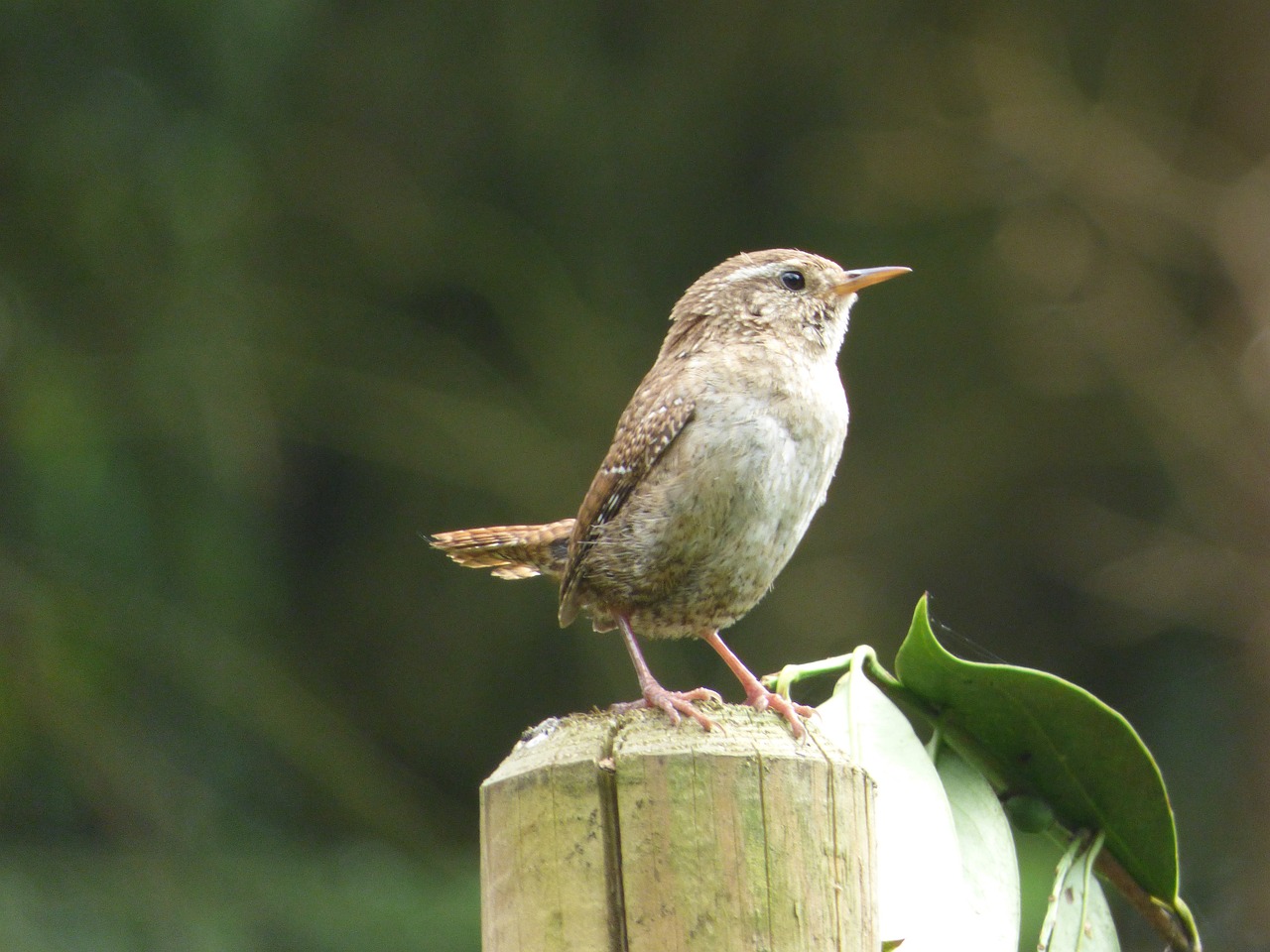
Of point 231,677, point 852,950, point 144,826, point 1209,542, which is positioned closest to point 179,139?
point 231,677

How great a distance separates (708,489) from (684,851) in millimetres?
1094

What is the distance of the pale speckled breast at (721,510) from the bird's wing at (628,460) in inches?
0.9

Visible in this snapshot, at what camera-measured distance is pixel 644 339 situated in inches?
211

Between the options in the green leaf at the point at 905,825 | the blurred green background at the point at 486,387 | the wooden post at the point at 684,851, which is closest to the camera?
the wooden post at the point at 684,851

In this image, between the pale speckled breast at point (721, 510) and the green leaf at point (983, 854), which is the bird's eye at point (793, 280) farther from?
the green leaf at point (983, 854)

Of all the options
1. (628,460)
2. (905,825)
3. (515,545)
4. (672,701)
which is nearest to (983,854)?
(905,825)

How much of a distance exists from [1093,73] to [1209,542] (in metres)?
1.78

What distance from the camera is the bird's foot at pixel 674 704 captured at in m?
1.43

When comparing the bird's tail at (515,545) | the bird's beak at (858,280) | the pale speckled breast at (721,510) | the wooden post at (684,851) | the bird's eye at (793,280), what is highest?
the bird's eye at (793,280)

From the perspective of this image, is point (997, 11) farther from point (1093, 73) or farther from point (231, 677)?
point (231, 677)

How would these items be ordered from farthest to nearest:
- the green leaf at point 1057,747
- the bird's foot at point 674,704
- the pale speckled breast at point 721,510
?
the pale speckled breast at point 721,510 → the green leaf at point 1057,747 → the bird's foot at point 674,704

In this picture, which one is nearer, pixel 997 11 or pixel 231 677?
pixel 231 677

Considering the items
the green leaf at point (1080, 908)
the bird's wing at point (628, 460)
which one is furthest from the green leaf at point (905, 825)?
the bird's wing at point (628, 460)

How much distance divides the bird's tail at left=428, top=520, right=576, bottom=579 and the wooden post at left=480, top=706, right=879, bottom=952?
4.45 ft
